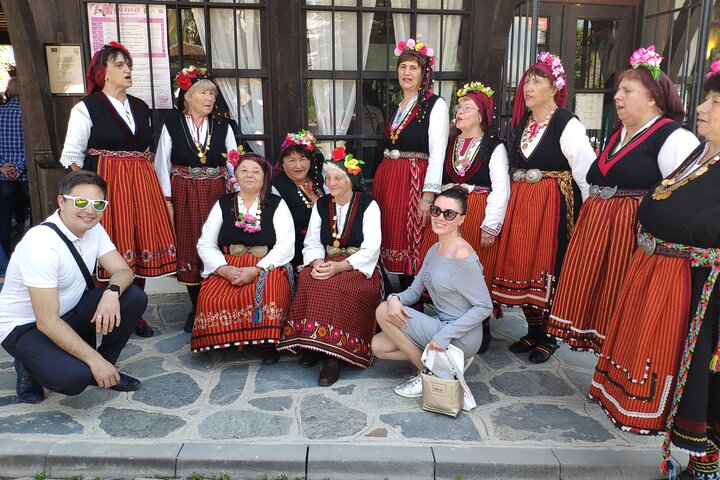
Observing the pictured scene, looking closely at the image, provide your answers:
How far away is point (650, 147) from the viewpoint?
9.02 feet

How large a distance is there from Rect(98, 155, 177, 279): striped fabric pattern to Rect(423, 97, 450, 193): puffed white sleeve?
197 cm

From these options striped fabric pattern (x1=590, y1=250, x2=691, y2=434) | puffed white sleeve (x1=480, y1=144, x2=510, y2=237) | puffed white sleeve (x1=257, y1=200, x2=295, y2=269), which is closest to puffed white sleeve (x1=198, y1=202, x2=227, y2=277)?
puffed white sleeve (x1=257, y1=200, x2=295, y2=269)

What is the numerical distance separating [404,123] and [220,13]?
1.99 m

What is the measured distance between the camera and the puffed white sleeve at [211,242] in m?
3.78

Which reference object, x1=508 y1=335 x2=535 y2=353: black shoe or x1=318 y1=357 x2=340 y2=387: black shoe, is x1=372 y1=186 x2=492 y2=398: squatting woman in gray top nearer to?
x1=318 y1=357 x2=340 y2=387: black shoe

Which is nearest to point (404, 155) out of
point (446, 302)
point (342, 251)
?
point (342, 251)

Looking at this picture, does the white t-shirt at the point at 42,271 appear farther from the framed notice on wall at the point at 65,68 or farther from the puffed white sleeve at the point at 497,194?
the puffed white sleeve at the point at 497,194

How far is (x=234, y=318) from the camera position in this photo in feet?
11.7

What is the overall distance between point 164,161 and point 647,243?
130 inches

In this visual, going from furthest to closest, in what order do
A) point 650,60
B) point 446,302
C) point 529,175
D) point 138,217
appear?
point 138,217 → point 529,175 → point 446,302 → point 650,60

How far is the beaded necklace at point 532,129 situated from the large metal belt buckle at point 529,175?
16cm

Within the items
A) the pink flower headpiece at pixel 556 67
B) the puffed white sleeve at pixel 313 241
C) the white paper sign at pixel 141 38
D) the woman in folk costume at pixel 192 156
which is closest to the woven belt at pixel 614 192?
the pink flower headpiece at pixel 556 67

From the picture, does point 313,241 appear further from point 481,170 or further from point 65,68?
point 65,68

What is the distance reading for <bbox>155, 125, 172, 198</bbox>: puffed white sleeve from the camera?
4.09 m
